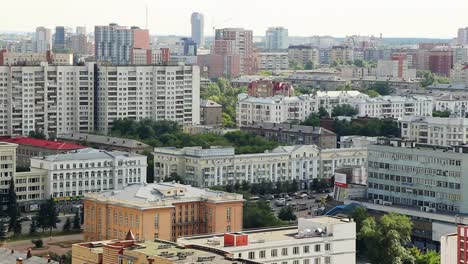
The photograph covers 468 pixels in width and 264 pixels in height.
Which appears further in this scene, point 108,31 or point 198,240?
point 108,31

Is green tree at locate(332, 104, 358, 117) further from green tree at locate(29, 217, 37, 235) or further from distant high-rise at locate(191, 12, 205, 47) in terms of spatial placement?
distant high-rise at locate(191, 12, 205, 47)

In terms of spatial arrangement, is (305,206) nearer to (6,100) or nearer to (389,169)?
(389,169)

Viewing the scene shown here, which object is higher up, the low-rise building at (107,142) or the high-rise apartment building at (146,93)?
the high-rise apartment building at (146,93)

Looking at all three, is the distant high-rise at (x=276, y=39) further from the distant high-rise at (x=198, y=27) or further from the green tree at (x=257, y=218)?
the green tree at (x=257, y=218)

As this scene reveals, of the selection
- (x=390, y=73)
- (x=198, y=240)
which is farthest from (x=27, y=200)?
(x=390, y=73)

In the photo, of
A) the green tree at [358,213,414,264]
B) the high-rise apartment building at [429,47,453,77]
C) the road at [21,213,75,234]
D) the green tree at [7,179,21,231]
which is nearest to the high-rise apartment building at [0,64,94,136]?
the green tree at [7,179,21,231]

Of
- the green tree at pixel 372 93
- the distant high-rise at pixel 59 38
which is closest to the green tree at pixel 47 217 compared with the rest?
the green tree at pixel 372 93
